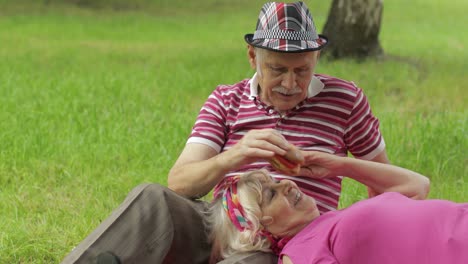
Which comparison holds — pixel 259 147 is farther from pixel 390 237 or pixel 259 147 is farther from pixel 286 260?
pixel 390 237

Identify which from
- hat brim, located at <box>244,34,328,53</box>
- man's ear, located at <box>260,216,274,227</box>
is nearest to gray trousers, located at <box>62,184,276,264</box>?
man's ear, located at <box>260,216,274,227</box>

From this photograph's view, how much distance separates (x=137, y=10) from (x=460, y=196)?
13631 millimetres

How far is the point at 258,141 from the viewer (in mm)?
3734

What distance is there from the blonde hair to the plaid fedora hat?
0.56 meters

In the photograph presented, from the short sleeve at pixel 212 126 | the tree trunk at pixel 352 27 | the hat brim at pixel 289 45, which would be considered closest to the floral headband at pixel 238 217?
the short sleeve at pixel 212 126

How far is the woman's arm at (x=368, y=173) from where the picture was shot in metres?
3.95

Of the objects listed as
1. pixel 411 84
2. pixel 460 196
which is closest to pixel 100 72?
pixel 411 84

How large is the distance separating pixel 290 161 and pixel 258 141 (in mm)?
180

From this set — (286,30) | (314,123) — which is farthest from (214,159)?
(286,30)

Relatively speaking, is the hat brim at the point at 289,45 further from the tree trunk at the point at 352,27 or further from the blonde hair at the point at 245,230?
the tree trunk at the point at 352,27

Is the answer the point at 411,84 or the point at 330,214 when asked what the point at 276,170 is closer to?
the point at 330,214

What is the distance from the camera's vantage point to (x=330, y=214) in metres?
3.79

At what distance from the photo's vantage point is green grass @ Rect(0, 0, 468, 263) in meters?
5.82

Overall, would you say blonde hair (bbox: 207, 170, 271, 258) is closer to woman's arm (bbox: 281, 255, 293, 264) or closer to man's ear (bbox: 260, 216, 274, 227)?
man's ear (bbox: 260, 216, 274, 227)
